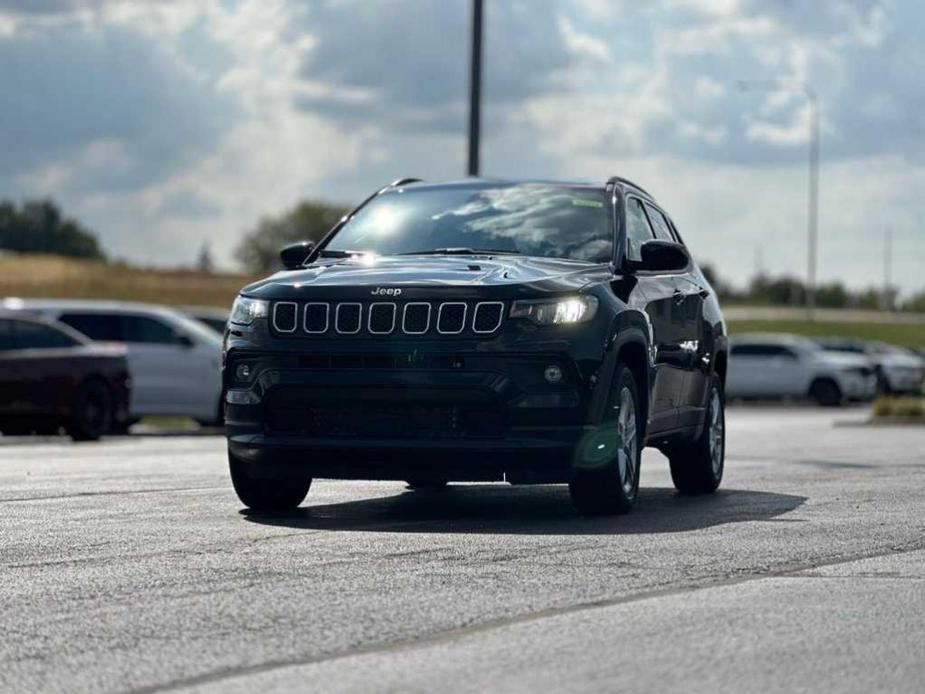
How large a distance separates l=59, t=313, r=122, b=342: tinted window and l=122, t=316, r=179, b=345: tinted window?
13 cm

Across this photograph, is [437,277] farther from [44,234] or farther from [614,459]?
[44,234]

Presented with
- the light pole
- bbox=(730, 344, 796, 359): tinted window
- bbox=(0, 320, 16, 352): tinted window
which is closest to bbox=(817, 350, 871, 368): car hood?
bbox=(730, 344, 796, 359): tinted window

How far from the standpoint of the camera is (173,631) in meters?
6.69

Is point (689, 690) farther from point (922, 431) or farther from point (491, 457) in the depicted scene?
point (922, 431)

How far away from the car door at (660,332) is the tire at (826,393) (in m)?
36.3

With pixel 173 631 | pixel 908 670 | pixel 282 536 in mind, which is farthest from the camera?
pixel 282 536

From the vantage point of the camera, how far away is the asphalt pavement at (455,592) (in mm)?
6012

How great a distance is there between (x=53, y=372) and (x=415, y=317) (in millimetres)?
13307

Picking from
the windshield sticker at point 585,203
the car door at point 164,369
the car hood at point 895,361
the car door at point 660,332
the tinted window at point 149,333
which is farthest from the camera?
the car hood at point 895,361

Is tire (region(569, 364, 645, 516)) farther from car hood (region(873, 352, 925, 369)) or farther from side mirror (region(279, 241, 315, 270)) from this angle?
car hood (region(873, 352, 925, 369))

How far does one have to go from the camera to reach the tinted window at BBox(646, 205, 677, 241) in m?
13.1

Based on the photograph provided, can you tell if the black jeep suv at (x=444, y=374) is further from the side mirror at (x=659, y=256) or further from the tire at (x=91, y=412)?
the tire at (x=91, y=412)

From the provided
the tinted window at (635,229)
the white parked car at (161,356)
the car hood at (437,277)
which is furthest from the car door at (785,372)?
the car hood at (437,277)

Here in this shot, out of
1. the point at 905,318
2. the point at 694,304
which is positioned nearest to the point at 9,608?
the point at 694,304
